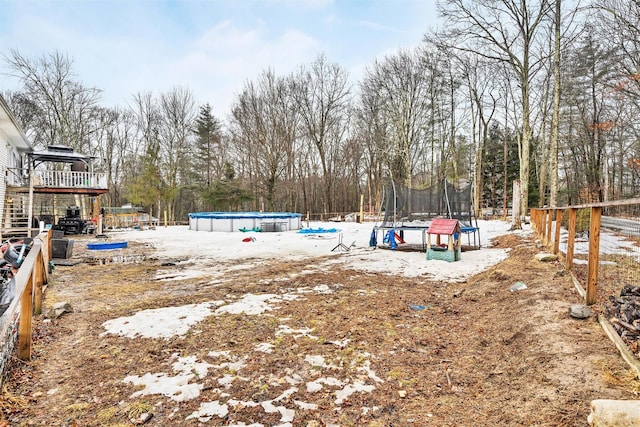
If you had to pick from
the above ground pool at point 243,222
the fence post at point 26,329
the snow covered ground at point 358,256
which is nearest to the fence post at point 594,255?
the snow covered ground at point 358,256

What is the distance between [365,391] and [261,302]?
2.66m

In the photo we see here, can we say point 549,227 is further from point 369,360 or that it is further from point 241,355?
point 241,355

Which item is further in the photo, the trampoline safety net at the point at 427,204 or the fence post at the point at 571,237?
the trampoline safety net at the point at 427,204

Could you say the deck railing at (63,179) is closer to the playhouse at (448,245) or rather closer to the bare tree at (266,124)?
the bare tree at (266,124)

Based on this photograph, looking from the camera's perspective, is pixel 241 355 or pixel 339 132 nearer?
pixel 241 355

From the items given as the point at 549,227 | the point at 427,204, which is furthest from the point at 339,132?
the point at 549,227

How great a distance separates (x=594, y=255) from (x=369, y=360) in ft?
8.38

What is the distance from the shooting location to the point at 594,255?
3.48 meters

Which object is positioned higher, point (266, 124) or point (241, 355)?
point (266, 124)

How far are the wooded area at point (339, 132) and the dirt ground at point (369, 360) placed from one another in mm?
17943

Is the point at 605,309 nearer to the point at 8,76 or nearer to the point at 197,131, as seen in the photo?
the point at 8,76

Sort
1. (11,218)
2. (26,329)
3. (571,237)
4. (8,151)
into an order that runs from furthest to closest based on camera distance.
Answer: (8,151), (11,218), (571,237), (26,329)

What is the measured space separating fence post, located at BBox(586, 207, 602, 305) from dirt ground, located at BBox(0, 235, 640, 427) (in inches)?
12.2

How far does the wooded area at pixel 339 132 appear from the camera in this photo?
22969 millimetres
